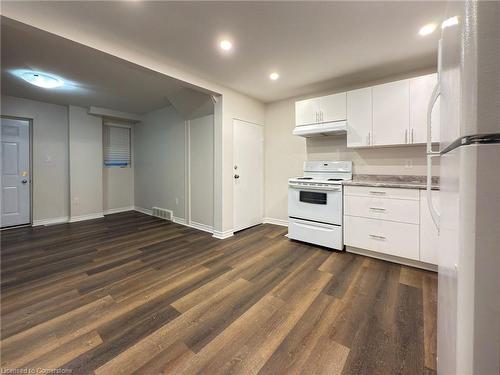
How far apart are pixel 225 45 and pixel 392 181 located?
2711 mm

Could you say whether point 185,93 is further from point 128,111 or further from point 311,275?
point 311,275

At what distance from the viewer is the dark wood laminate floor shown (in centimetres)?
127

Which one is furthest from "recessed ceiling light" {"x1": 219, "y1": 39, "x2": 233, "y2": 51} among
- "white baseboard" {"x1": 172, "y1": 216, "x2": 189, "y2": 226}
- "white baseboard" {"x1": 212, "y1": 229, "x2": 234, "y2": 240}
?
"white baseboard" {"x1": 172, "y1": 216, "x2": 189, "y2": 226}

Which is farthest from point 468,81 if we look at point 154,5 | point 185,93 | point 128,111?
point 128,111

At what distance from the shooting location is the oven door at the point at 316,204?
2.82m

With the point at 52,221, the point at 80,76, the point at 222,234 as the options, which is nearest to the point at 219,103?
the point at 80,76

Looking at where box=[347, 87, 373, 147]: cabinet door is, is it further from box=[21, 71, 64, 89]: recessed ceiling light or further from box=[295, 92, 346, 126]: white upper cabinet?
box=[21, 71, 64, 89]: recessed ceiling light

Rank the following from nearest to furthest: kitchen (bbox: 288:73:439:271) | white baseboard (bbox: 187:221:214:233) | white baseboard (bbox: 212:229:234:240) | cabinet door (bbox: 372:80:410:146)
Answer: kitchen (bbox: 288:73:439:271), cabinet door (bbox: 372:80:410:146), white baseboard (bbox: 212:229:234:240), white baseboard (bbox: 187:221:214:233)

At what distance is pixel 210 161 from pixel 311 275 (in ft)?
7.90

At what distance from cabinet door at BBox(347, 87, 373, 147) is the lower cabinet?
689 millimetres

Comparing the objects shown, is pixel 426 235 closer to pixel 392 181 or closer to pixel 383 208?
pixel 383 208

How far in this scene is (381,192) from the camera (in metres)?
2.53

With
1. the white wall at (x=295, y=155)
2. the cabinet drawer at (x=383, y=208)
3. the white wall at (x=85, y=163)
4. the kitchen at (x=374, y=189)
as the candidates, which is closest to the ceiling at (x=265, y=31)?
the kitchen at (x=374, y=189)

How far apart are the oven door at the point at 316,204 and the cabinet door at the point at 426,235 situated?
838 mm
